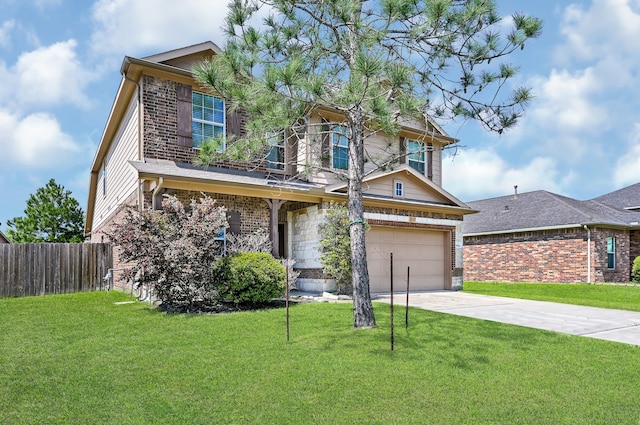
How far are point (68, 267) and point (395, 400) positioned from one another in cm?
1211

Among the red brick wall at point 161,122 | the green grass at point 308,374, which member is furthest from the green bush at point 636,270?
the red brick wall at point 161,122

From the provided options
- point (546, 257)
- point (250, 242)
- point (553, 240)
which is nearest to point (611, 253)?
point (553, 240)

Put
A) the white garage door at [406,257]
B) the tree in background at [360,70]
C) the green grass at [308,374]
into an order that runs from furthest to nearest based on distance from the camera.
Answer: the white garage door at [406,257]
the tree in background at [360,70]
the green grass at [308,374]

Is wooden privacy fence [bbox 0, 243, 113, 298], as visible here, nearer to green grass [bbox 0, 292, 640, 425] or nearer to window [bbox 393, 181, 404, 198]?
green grass [bbox 0, 292, 640, 425]

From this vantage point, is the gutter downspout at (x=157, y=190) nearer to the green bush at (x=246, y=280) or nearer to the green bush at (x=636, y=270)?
the green bush at (x=246, y=280)

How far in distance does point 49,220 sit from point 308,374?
24.7 meters

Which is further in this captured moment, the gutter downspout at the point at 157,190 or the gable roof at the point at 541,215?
the gable roof at the point at 541,215

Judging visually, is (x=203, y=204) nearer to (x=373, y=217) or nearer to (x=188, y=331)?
(x=188, y=331)

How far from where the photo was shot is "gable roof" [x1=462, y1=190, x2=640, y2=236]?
1845 centimetres

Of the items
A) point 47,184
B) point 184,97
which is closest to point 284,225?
point 184,97

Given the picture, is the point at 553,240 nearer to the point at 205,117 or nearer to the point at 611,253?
the point at 611,253

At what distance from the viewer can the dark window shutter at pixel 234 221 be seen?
11.5 m

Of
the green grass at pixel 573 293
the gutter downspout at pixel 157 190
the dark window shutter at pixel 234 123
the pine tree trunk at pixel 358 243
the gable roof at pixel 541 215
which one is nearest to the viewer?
the pine tree trunk at pixel 358 243

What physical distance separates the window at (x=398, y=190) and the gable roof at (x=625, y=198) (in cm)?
1509
